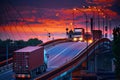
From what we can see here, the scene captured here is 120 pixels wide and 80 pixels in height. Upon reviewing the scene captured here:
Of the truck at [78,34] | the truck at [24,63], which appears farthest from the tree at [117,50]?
the truck at [78,34]

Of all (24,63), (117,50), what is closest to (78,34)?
(117,50)

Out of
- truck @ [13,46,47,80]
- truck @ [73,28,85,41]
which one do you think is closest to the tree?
truck @ [13,46,47,80]

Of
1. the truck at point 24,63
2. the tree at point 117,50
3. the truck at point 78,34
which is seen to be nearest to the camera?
the tree at point 117,50

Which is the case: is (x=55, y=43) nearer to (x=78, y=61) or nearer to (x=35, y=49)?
(x=78, y=61)

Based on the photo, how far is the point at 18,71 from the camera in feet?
205

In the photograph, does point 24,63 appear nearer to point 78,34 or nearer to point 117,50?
point 117,50

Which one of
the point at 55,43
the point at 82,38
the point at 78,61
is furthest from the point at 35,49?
the point at 82,38

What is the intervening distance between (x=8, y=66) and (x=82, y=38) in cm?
7886

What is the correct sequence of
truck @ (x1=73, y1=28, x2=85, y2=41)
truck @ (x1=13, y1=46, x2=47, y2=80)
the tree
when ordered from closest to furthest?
the tree → truck @ (x1=13, y1=46, x2=47, y2=80) → truck @ (x1=73, y1=28, x2=85, y2=41)

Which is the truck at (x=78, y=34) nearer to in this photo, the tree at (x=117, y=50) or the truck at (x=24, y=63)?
the tree at (x=117, y=50)

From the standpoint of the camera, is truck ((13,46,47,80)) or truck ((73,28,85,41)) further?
truck ((73,28,85,41))

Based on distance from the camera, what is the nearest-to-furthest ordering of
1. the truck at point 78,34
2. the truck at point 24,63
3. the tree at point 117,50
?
the tree at point 117,50 < the truck at point 24,63 < the truck at point 78,34

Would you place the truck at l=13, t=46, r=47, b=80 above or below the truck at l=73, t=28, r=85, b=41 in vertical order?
below

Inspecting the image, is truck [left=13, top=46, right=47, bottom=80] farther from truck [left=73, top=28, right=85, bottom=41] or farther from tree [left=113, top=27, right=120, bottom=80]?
truck [left=73, top=28, right=85, bottom=41]
